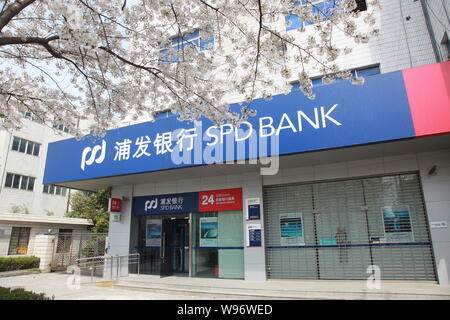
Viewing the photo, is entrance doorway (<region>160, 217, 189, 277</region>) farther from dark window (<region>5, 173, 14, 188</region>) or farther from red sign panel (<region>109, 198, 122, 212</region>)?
dark window (<region>5, 173, 14, 188</region>)

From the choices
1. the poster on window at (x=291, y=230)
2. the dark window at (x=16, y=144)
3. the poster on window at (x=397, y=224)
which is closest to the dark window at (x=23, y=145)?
the dark window at (x=16, y=144)

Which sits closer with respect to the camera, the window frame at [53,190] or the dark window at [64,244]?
the dark window at [64,244]

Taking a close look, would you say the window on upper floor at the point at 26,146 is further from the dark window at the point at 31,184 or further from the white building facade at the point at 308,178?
the white building facade at the point at 308,178

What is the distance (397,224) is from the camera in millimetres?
7922

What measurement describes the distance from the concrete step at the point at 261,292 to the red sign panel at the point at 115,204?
295cm

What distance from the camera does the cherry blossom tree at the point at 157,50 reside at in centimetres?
439

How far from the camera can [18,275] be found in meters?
13.9

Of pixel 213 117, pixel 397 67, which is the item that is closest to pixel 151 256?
pixel 213 117

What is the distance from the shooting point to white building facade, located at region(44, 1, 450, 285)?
23.0 ft

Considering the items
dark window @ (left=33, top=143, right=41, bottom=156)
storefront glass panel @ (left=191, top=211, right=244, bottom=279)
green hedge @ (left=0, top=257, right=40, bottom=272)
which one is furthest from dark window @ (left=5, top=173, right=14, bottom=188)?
storefront glass panel @ (left=191, top=211, right=244, bottom=279)

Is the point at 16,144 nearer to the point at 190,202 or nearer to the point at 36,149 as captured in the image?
the point at 36,149

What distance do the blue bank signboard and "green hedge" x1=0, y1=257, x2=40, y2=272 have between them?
8099 millimetres
